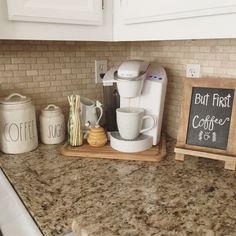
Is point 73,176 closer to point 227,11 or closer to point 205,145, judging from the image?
point 205,145

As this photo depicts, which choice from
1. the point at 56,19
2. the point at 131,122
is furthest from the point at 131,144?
the point at 56,19

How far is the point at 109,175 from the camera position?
0.90 meters

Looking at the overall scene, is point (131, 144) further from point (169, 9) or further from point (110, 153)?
point (169, 9)

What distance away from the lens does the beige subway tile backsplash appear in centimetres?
107

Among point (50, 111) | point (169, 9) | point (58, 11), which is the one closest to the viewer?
point (169, 9)

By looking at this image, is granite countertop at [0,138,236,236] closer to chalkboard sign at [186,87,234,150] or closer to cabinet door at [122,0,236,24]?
chalkboard sign at [186,87,234,150]

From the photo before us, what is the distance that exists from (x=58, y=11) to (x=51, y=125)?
49 centimetres

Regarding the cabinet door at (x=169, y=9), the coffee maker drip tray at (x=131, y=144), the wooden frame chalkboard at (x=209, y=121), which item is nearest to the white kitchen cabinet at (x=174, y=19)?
the cabinet door at (x=169, y=9)

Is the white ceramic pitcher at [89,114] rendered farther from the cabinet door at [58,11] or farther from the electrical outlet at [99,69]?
the cabinet door at [58,11]

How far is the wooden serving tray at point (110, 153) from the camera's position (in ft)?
3.30

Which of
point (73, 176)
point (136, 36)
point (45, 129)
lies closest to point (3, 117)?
point (45, 129)

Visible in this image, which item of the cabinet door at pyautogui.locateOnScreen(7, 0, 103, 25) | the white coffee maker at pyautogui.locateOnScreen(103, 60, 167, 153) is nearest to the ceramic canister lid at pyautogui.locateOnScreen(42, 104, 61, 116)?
the white coffee maker at pyautogui.locateOnScreen(103, 60, 167, 153)

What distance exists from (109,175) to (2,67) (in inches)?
25.9

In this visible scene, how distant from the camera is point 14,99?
3.52 feet
